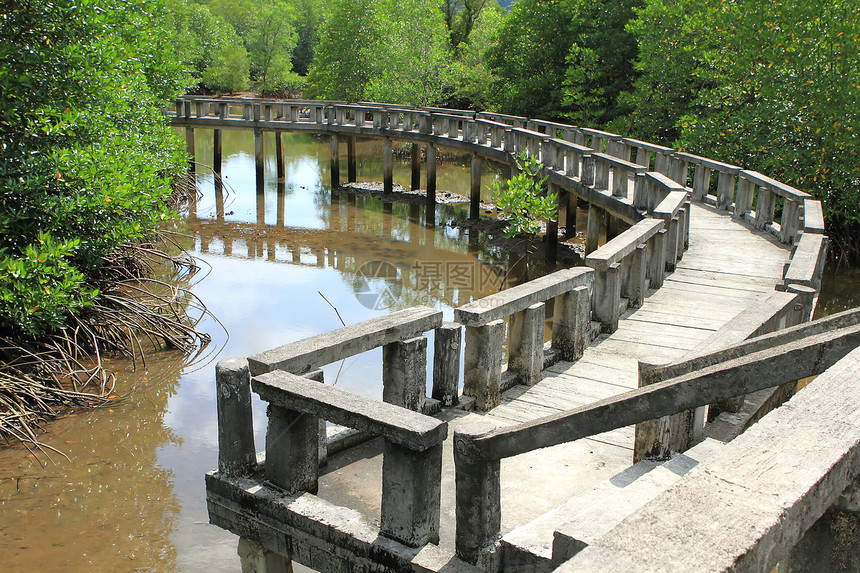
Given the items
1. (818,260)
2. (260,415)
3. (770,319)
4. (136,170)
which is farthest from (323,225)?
(770,319)

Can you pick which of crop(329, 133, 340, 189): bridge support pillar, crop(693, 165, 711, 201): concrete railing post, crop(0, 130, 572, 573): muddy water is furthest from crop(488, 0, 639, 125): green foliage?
crop(693, 165, 711, 201): concrete railing post

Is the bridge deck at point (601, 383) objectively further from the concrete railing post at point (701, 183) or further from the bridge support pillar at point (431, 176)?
the bridge support pillar at point (431, 176)

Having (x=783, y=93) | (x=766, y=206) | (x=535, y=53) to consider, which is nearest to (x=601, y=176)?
(x=766, y=206)

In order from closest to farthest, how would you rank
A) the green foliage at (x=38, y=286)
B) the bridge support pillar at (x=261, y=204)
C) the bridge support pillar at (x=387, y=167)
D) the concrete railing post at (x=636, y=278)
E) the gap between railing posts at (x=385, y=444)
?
the gap between railing posts at (x=385, y=444) < the concrete railing post at (x=636, y=278) < the green foliage at (x=38, y=286) < the bridge support pillar at (x=261, y=204) < the bridge support pillar at (x=387, y=167)

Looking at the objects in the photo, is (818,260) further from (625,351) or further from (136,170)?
(136,170)

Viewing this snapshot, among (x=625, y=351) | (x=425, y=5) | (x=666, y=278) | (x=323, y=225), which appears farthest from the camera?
(x=425, y=5)

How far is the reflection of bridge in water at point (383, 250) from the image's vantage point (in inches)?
621

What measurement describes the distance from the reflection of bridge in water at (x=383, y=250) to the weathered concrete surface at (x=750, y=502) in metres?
12.2

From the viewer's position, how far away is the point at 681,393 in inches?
103

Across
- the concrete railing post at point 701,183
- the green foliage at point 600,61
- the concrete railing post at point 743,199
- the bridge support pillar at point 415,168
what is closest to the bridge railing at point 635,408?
the concrete railing post at point 743,199

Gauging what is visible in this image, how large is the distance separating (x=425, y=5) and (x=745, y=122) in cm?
1988

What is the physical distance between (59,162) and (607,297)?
6273 millimetres

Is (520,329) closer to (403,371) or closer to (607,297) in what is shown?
(403,371)

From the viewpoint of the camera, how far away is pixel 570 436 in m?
2.90
